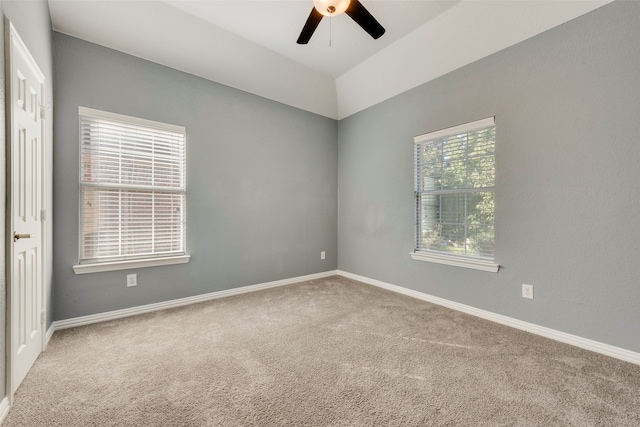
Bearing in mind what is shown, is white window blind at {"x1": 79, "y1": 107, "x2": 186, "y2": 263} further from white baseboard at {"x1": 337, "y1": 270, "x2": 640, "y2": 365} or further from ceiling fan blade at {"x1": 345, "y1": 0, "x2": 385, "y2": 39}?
white baseboard at {"x1": 337, "y1": 270, "x2": 640, "y2": 365}

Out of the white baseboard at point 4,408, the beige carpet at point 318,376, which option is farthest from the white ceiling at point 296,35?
the white baseboard at point 4,408

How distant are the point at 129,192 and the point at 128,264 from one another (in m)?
0.74

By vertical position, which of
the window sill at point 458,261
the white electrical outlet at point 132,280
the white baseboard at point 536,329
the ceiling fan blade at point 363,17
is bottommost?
the white baseboard at point 536,329

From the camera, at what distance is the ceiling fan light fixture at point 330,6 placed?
1822 millimetres

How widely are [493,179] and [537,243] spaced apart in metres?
0.72

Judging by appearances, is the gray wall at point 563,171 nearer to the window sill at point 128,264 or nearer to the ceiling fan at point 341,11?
the ceiling fan at point 341,11

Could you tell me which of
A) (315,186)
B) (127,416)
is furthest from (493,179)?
(127,416)

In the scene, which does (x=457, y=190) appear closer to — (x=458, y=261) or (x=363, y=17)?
(x=458, y=261)

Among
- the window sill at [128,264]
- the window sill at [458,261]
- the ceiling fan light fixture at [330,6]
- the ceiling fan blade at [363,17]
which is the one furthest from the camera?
the window sill at [458,261]

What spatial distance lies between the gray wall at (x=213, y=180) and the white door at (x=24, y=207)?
51 cm

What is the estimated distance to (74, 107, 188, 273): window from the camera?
2533mm

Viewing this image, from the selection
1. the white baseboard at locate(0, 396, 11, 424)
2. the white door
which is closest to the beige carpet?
the white baseboard at locate(0, 396, 11, 424)

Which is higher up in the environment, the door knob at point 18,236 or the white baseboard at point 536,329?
the door knob at point 18,236

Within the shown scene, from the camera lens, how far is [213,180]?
324cm
